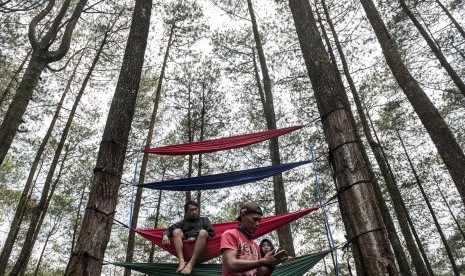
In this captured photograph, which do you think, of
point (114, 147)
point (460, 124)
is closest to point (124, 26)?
point (114, 147)

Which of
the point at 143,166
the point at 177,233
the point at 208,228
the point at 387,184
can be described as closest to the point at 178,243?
the point at 177,233

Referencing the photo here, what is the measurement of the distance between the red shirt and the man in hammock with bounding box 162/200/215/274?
3.41 ft

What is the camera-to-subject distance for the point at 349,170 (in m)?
2.54

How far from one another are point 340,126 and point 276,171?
30.8 inches

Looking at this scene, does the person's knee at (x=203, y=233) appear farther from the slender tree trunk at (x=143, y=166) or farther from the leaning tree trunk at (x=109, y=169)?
the slender tree trunk at (x=143, y=166)

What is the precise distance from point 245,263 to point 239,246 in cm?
19

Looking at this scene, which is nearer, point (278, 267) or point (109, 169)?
point (278, 267)

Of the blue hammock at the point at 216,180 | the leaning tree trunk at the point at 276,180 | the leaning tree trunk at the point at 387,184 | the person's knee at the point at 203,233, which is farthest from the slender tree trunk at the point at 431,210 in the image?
the person's knee at the point at 203,233

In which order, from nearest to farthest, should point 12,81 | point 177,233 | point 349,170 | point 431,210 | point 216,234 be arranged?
point 349,170 → point 177,233 → point 216,234 → point 12,81 → point 431,210

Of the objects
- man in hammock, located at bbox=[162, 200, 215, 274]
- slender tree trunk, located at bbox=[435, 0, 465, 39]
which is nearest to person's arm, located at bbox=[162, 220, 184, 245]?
man in hammock, located at bbox=[162, 200, 215, 274]

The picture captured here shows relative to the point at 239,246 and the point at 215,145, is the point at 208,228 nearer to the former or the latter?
the point at 215,145

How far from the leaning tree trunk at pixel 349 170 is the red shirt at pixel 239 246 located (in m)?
0.96

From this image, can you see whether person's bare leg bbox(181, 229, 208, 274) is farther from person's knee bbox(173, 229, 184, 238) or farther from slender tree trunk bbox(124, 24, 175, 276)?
slender tree trunk bbox(124, 24, 175, 276)

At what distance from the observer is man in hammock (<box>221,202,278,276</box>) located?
1384mm
